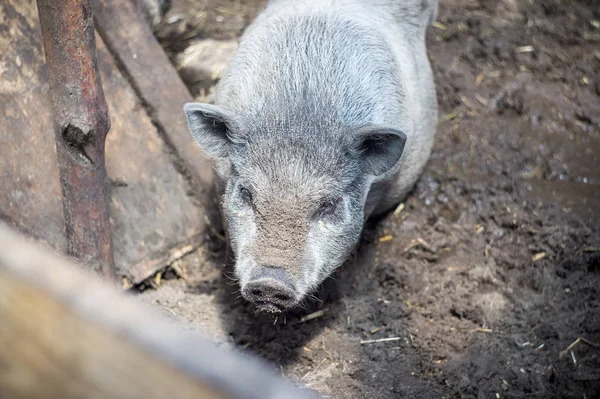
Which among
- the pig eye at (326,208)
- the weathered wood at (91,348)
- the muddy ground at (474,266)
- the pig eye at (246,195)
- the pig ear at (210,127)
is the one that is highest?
the weathered wood at (91,348)

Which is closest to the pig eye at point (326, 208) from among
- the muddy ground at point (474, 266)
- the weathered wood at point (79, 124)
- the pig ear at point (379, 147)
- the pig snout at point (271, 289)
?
the pig ear at point (379, 147)

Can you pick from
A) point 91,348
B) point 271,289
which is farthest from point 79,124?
point 91,348

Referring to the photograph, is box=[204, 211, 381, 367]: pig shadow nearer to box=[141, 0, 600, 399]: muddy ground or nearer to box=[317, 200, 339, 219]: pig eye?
box=[141, 0, 600, 399]: muddy ground

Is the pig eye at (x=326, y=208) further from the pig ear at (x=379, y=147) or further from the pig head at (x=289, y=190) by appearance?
the pig ear at (x=379, y=147)

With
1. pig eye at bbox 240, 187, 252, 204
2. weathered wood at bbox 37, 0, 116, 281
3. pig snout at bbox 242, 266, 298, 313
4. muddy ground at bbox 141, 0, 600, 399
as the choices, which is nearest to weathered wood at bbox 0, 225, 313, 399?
pig snout at bbox 242, 266, 298, 313

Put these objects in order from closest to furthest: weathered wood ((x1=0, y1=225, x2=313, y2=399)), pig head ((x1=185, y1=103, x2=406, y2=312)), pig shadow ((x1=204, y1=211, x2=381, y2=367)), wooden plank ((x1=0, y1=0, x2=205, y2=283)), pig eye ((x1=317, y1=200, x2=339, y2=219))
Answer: weathered wood ((x1=0, y1=225, x2=313, y2=399))
pig head ((x1=185, y1=103, x2=406, y2=312))
pig eye ((x1=317, y1=200, x2=339, y2=219))
wooden plank ((x1=0, y1=0, x2=205, y2=283))
pig shadow ((x1=204, y1=211, x2=381, y2=367))

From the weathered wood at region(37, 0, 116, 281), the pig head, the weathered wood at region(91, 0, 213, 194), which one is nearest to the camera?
the weathered wood at region(37, 0, 116, 281)

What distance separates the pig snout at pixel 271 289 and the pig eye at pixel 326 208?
48 cm

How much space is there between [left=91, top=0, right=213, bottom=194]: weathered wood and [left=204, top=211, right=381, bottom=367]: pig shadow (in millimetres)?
766

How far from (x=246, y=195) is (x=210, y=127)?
494mm

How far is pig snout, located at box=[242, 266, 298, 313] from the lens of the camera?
12.4 feet

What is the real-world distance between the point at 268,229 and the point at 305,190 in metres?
0.31

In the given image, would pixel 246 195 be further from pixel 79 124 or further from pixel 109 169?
pixel 109 169

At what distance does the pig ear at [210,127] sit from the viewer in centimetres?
422
